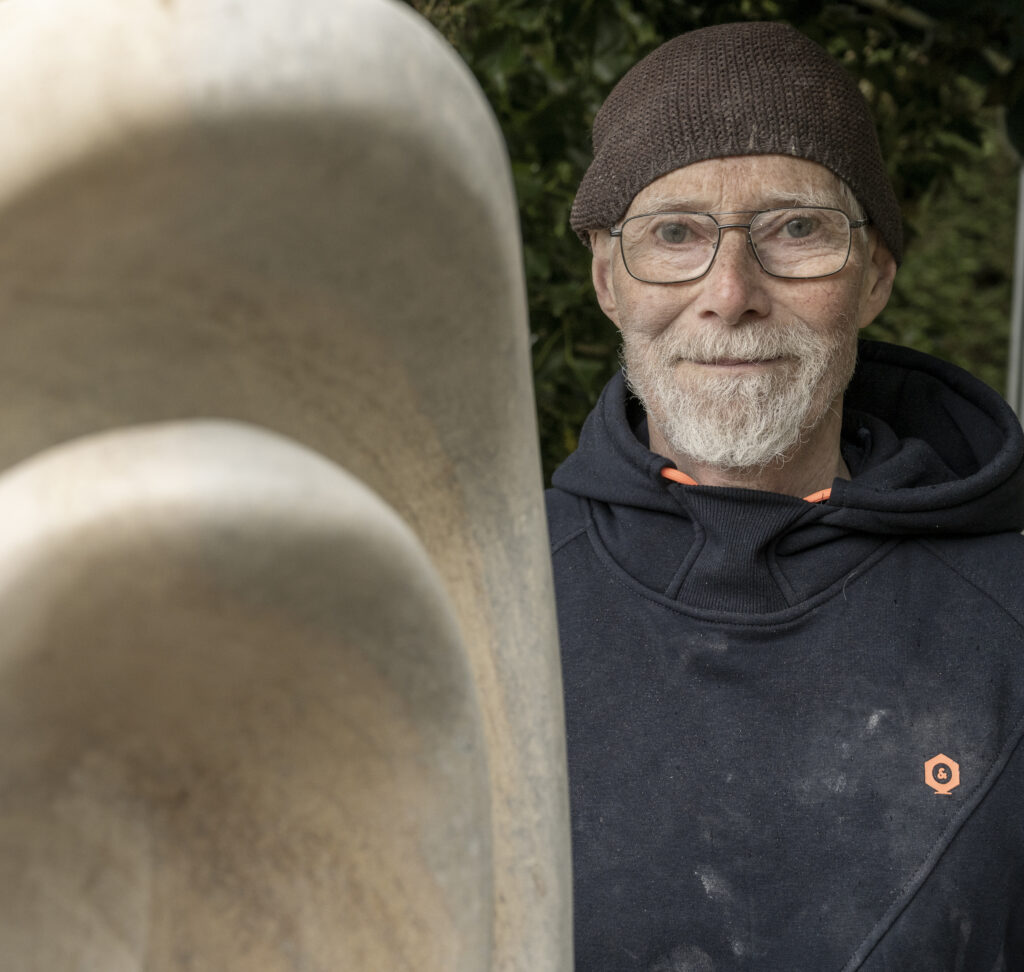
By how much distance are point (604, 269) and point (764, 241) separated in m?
0.34

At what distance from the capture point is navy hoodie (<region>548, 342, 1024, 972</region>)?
1.59 meters

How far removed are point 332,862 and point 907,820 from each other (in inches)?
39.5

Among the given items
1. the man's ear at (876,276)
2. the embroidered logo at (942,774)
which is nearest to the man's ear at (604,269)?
the man's ear at (876,276)

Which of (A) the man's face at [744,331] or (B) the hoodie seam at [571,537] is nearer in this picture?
(A) the man's face at [744,331]

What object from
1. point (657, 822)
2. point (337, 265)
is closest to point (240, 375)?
point (337, 265)

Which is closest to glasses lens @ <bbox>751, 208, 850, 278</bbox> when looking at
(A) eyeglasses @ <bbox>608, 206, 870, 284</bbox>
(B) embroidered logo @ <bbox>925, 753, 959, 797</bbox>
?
(A) eyeglasses @ <bbox>608, 206, 870, 284</bbox>

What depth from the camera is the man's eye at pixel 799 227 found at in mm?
1771

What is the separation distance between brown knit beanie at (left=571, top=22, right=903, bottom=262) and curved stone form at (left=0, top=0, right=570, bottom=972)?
101cm

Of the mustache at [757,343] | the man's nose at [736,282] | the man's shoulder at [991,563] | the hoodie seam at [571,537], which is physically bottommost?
the hoodie seam at [571,537]

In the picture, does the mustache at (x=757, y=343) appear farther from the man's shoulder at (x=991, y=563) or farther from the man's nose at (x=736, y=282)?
the man's shoulder at (x=991, y=563)

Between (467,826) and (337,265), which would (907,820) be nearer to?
(467,826)

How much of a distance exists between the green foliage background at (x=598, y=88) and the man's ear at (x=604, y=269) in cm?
53

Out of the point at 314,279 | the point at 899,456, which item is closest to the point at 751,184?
the point at 899,456

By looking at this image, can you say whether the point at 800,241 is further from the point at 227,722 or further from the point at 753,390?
the point at 227,722
